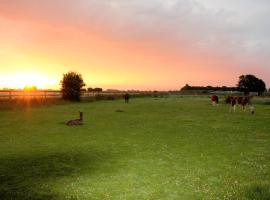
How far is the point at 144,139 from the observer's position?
1052 inches

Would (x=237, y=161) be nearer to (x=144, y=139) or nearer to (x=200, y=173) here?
(x=200, y=173)

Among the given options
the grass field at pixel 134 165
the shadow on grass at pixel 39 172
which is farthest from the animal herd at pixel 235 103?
the shadow on grass at pixel 39 172

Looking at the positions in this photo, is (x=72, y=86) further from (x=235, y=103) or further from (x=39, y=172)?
(x=39, y=172)

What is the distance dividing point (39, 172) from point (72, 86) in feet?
247

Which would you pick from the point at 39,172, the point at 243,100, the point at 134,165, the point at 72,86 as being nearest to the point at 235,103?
the point at 243,100

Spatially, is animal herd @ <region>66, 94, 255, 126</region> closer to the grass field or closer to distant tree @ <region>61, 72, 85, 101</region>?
the grass field

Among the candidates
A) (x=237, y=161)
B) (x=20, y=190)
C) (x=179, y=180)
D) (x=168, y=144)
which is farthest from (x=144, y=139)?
(x=20, y=190)

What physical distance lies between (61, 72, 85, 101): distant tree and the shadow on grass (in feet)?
231

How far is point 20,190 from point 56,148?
30.1 ft

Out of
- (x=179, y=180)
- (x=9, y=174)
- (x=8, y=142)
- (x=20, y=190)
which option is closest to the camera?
(x=20, y=190)

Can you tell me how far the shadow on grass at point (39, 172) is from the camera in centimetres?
1354

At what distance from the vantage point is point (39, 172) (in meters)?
16.8

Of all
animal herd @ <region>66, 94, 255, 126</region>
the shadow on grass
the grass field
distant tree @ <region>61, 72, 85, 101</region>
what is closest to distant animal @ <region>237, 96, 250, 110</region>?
animal herd @ <region>66, 94, 255, 126</region>

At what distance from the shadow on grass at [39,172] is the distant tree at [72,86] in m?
70.4
